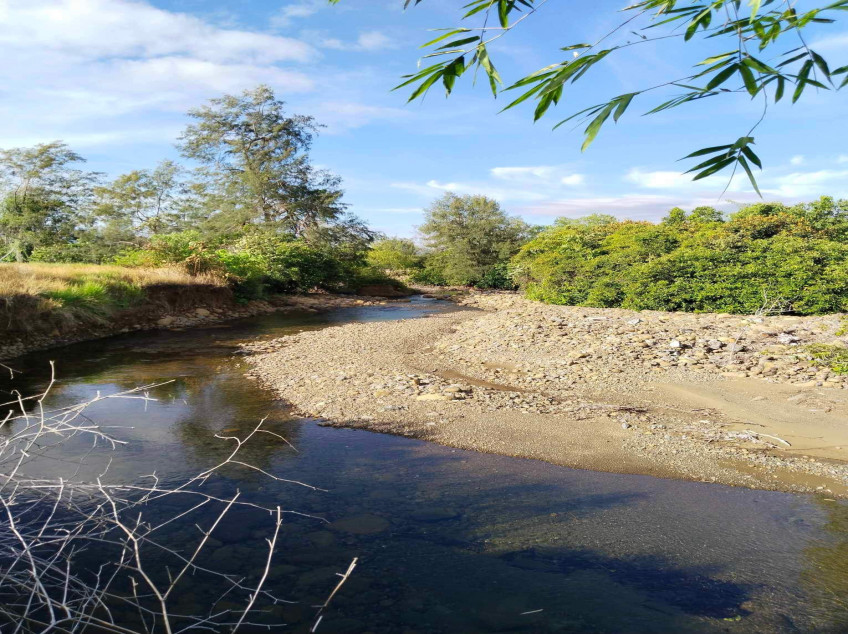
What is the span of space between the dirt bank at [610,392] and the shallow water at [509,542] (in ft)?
1.62

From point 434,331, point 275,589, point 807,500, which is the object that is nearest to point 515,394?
point 807,500

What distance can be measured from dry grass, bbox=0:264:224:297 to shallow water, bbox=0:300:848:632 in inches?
338

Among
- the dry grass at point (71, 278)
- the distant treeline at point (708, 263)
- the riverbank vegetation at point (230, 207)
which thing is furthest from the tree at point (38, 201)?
the distant treeline at point (708, 263)

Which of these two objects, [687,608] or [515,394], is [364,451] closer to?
[515,394]

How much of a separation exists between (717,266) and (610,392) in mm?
8939

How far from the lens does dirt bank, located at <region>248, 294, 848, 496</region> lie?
4.91m

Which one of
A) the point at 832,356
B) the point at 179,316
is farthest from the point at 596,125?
the point at 179,316

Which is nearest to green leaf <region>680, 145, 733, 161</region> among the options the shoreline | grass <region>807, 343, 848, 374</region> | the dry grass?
grass <region>807, 343, 848, 374</region>

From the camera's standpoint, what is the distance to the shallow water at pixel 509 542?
9.19 ft

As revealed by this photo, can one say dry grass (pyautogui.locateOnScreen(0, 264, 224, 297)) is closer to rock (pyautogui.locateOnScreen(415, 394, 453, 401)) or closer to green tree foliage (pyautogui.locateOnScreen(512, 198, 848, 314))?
rock (pyautogui.locateOnScreen(415, 394, 453, 401))

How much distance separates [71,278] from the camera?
1357 cm

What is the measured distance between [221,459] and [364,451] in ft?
4.40

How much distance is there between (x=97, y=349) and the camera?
A: 1105cm

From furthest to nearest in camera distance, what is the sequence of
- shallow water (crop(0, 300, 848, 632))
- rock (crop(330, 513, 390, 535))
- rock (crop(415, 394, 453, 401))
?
rock (crop(415, 394, 453, 401)) → rock (crop(330, 513, 390, 535)) → shallow water (crop(0, 300, 848, 632))
